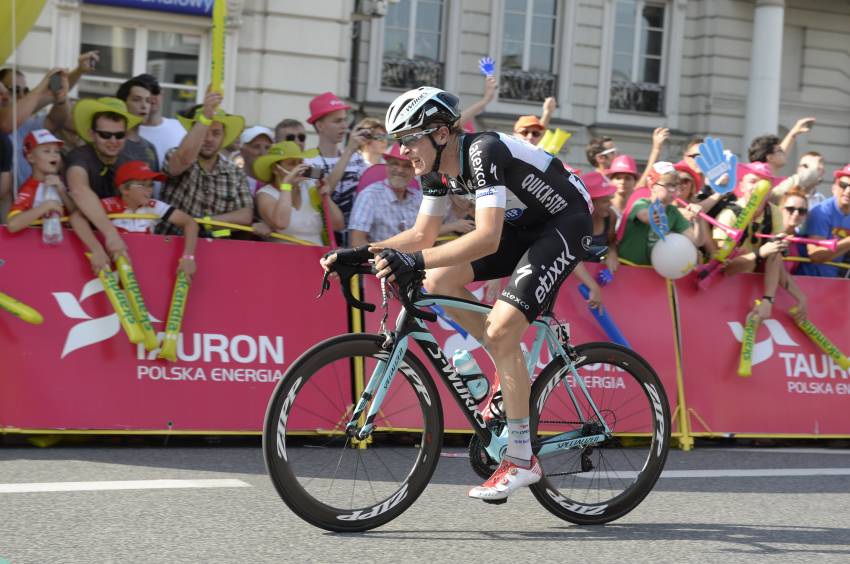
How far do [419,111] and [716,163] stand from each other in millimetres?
4205

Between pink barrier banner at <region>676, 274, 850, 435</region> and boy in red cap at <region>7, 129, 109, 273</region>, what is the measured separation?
3.92m

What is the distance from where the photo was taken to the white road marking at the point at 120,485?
5.91 m

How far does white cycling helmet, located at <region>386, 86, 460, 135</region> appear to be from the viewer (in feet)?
16.8

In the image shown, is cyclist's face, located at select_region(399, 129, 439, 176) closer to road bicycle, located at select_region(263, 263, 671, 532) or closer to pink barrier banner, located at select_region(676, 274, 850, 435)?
road bicycle, located at select_region(263, 263, 671, 532)

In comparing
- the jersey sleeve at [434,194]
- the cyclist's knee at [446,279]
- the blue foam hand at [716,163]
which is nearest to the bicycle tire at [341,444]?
the cyclist's knee at [446,279]

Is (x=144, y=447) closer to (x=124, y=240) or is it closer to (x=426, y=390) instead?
(x=124, y=240)

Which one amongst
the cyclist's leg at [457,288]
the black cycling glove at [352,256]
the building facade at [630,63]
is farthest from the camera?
the building facade at [630,63]

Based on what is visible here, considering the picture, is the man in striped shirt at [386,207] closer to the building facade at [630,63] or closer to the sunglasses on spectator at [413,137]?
the sunglasses on spectator at [413,137]

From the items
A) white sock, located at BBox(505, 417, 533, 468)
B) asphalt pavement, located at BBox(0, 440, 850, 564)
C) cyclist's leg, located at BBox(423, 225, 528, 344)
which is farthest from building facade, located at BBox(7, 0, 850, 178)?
white sock, located at BBox(505, 417, 533, 468)

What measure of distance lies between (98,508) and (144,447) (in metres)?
1.99

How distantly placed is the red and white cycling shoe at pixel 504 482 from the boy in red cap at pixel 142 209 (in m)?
2.97

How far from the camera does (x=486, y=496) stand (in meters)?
5.30

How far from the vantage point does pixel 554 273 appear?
5.43m

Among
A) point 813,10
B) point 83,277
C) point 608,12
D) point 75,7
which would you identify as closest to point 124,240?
point 83,277
